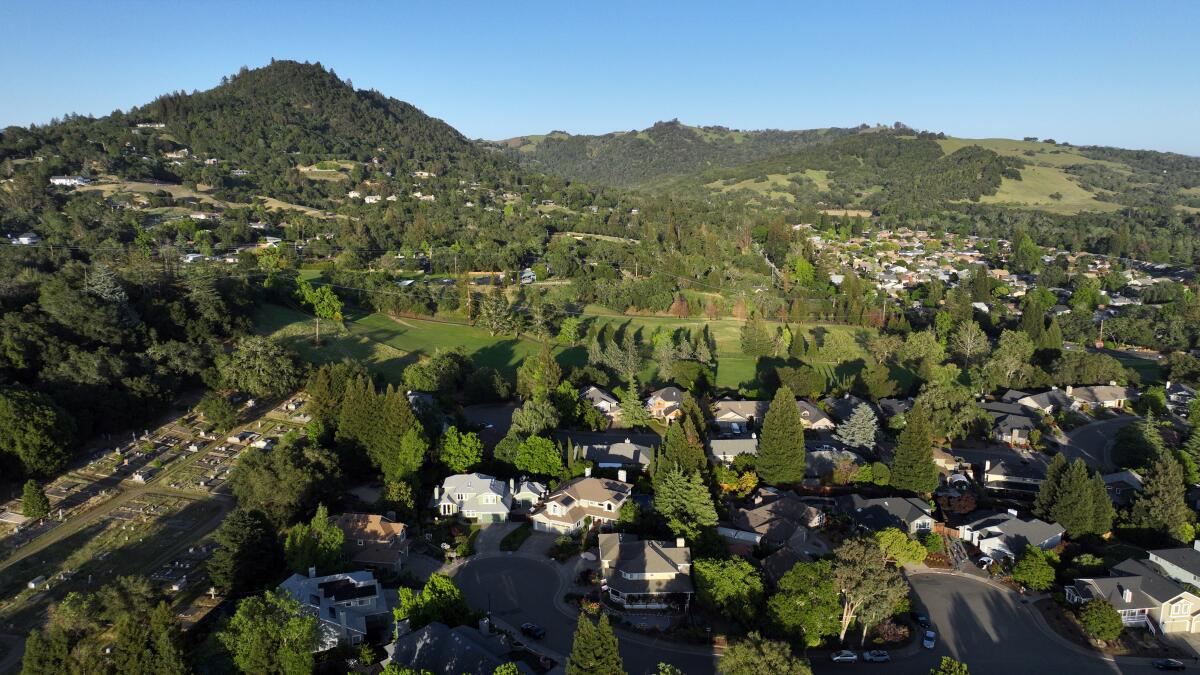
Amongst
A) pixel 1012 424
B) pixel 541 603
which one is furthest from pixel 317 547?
pixel 1012 424

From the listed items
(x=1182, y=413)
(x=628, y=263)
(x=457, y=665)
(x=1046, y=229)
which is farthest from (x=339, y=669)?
(x=1046, y=229)

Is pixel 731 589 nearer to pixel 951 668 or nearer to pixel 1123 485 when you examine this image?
pixel 951 668

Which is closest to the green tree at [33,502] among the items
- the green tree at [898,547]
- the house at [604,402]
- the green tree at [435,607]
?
the green tree at [435,607]

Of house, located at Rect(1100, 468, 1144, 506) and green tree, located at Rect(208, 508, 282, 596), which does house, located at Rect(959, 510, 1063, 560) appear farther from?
green tree, located at Rect(208, 508, 282, 596)

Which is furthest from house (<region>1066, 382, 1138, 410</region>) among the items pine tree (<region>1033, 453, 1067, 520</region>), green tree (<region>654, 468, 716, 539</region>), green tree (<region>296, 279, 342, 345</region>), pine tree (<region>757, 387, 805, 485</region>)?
green tree (<region>296, 279, 342, 345</region>)

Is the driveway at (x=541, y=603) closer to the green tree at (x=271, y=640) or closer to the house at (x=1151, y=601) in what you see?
the green tree at (x=271, y=640)

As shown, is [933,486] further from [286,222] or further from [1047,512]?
[286,222]

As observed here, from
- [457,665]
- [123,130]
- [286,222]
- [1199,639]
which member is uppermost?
[123,130]
